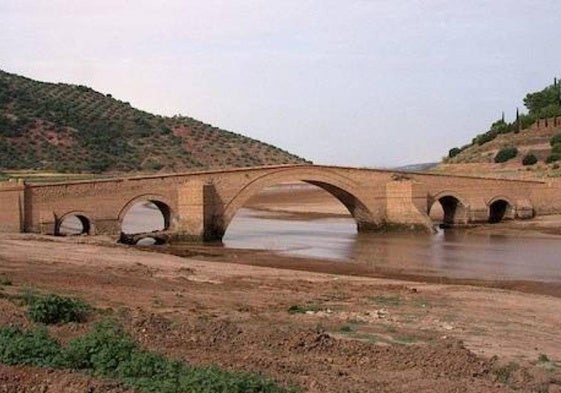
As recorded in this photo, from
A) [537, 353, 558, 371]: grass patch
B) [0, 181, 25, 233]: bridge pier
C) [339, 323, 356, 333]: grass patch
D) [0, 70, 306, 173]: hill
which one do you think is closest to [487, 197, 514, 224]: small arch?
[0, 181, 25, 233]: bridge pier

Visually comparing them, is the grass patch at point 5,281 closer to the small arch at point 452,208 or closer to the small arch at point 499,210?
the small arch at point 452,208

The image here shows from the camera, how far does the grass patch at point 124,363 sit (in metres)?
7.55

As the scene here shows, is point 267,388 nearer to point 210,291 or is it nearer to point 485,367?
point 485,367

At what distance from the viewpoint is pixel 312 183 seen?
39.0 m

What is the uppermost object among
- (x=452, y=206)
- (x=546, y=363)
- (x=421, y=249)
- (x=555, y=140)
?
(x=555, y=140)

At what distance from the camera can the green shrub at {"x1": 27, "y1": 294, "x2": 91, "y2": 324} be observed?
1125 centimetres

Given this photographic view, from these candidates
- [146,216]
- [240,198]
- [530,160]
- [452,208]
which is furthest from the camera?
[530,160]

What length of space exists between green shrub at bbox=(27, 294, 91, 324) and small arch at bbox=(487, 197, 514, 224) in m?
34.5

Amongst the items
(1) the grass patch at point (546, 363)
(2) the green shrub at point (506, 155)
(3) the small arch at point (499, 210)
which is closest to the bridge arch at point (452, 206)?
(3) the small arch at point (499, 210)

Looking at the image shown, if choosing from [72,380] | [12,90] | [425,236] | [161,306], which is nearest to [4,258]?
[161,306]

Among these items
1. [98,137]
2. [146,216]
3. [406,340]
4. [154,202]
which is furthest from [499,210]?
[98,137]

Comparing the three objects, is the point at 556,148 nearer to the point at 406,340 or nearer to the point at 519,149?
the point at 519,149

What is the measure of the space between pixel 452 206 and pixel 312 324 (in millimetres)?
32346

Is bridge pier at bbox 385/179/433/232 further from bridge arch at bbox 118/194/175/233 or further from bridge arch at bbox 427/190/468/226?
bridge arch at bbox 118/194/175/233
